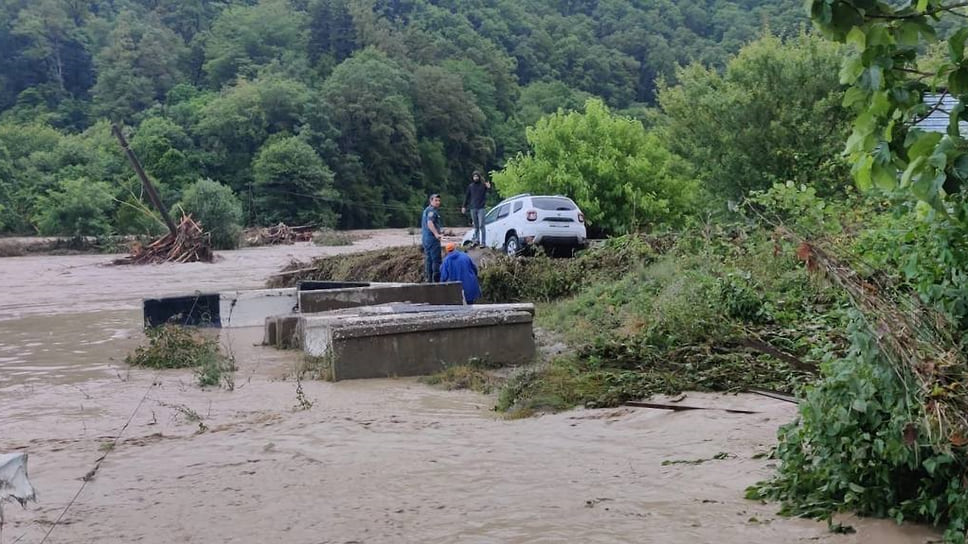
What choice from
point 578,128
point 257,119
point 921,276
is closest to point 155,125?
point 257,119

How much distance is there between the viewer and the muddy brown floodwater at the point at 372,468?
5.09m

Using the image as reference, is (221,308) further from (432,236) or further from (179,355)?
(179,355)

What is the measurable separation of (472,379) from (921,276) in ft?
20.1

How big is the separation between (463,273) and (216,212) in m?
37.7

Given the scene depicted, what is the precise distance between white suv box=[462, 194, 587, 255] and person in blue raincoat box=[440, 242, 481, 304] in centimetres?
560

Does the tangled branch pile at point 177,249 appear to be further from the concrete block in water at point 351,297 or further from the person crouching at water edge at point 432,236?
the concrete block in water at point 351,297

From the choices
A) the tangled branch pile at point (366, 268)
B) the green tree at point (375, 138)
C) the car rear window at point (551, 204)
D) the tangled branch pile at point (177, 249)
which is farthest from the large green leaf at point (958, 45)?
the green tree at point (375, 138)

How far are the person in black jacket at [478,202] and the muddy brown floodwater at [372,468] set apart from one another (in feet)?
39.5

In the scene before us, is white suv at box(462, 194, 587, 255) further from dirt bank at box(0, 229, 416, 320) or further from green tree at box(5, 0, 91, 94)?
green tree at box(5, 0, 91, 94)

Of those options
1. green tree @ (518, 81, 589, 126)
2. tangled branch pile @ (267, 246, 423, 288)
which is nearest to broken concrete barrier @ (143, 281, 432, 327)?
tangled branch pile @ (267, 246, 423, 288)

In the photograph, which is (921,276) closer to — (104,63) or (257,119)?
(257,119)

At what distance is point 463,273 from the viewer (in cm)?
1562

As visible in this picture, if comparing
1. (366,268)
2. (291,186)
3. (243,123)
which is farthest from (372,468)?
(243,123)

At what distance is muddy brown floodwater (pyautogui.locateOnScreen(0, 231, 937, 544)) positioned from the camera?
5.09m
